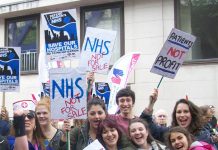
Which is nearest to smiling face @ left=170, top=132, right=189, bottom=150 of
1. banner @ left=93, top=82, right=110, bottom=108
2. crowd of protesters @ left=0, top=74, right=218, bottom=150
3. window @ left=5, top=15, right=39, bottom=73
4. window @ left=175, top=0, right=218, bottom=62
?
crowd of protesters @ left=0, top=74, right=218, bottom=150

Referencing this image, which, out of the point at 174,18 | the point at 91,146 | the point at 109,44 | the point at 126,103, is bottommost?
the point at 91,146

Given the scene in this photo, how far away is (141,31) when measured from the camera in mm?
12586

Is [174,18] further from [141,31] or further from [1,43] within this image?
[1,43]

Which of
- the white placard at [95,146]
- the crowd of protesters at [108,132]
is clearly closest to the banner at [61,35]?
the crowd of protesters at [108,132]

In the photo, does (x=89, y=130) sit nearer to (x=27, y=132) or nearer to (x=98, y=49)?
(x=27, y=132)

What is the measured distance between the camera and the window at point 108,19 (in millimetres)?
13047

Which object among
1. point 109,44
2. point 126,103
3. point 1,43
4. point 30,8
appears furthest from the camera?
point 1,43

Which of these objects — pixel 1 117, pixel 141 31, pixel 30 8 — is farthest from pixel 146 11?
pixel 1 117

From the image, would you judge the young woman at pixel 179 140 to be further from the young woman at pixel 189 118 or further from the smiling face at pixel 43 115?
the smiling face at pixel 43 115

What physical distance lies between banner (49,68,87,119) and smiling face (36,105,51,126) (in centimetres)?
23

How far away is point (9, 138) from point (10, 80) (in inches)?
112

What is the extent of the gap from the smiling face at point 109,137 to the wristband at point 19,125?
3.15ft

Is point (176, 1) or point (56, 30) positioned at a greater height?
point (176, 1)

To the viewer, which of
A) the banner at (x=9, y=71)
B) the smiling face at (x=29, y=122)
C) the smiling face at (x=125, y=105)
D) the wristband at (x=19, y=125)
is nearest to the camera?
the wristband at (x=19, y=125)
